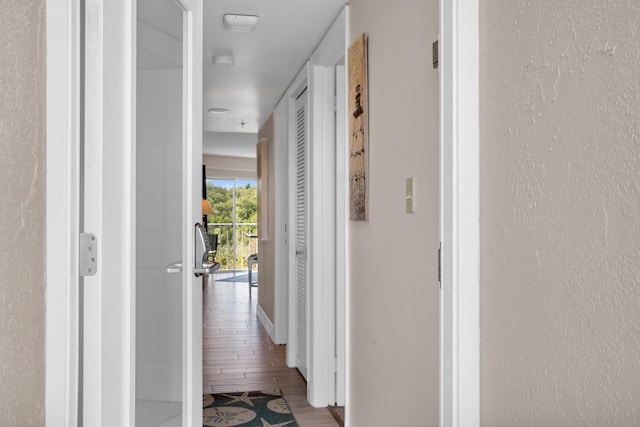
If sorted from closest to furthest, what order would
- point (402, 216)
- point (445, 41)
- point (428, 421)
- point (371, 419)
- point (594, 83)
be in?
1. point (594, 83)
2. point (445, 41)
3. point (428, 421)
4. point (402, 216)
5. point (371, 419)

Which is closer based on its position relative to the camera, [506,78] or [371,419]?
[506,78]

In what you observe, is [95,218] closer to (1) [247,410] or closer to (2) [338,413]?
(1) [247,410]

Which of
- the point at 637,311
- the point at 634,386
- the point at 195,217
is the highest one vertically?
the point at 195,217

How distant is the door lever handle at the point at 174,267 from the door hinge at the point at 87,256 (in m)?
0.44

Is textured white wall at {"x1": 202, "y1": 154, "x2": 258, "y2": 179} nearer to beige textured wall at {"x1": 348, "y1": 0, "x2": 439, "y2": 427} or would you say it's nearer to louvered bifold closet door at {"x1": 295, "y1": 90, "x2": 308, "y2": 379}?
louvered bifold closet door at {"x1": 295, "y1": 90, "x2": 308, "y2": 379}

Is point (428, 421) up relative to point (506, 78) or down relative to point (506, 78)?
down

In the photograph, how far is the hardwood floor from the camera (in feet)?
12.1

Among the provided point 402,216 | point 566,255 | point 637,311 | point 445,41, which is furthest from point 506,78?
point 402,216

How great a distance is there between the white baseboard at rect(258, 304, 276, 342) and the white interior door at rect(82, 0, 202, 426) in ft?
12.1

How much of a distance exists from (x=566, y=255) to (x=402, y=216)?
1044 mm

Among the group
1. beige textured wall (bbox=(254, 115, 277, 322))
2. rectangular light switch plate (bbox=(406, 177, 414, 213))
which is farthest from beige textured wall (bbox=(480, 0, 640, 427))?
beige textured wall (bbox=(254, 115, 277, 322))

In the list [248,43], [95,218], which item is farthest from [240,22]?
[95,218]

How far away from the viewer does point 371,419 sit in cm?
244

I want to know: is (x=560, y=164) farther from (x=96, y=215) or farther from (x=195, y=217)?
(x=195, y=217)
